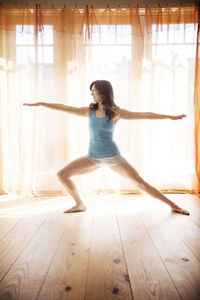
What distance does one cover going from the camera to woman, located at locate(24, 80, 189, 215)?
91.8 inches

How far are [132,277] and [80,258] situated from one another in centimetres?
37

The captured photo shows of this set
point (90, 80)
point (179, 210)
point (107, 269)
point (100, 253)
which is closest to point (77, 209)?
point (100, 253)

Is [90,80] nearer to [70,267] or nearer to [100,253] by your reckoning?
[100,253]

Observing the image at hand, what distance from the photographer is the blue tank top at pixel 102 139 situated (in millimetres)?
2348

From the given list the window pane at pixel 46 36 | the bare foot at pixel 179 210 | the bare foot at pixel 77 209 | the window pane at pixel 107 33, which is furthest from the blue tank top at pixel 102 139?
the window pane at pixel 46 36

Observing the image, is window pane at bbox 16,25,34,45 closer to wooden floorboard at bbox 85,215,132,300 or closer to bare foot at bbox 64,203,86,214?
bare foot at bbox 64,203,86,214

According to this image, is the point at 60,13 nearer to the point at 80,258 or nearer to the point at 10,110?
the point at 10,110

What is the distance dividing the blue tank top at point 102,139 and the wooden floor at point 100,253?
0.63 meters

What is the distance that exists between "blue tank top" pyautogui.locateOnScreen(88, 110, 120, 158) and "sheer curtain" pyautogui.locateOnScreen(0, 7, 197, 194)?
28.6 inches

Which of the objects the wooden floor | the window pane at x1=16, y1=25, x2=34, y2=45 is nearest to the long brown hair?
the wooden floor

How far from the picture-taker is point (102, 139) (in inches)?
93.7

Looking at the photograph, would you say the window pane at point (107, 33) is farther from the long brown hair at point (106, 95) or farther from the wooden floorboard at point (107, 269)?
the wooden floorboard at point (107, 269)

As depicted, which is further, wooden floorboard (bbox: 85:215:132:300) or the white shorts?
the white shorts

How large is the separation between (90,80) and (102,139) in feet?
3.56
